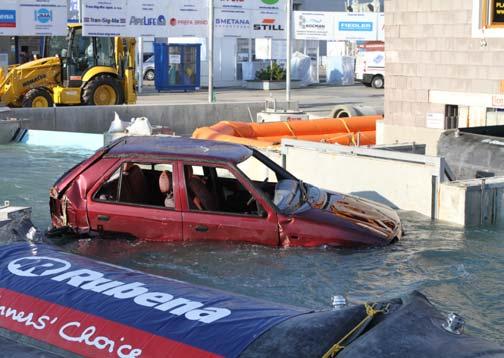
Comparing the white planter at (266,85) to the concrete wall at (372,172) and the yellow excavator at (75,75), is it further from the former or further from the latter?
the concrete wall at (372,172)

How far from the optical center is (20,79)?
2609 cm

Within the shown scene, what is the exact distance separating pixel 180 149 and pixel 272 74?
33.1 meters

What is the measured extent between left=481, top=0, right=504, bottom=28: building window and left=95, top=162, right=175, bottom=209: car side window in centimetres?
756

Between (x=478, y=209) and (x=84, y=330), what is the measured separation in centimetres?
746

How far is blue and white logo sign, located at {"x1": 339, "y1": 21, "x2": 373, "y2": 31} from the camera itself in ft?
129

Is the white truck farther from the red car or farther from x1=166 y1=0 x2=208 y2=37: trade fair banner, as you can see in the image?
the red car

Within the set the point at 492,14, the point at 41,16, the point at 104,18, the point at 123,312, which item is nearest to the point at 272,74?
the point at 104,18

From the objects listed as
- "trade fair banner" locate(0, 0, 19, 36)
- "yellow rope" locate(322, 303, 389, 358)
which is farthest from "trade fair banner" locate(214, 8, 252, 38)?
"yellow rope" locate(322, 303, 389, 358)

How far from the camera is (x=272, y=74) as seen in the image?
4178 centimetres

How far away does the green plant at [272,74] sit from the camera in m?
41.7

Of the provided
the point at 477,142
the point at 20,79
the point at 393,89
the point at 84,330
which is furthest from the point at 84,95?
the point at 84,330

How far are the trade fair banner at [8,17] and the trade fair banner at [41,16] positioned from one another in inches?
5.5

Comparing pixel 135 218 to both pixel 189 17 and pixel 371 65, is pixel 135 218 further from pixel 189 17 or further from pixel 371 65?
pixel 371 65

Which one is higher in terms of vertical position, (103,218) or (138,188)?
(138,188)
